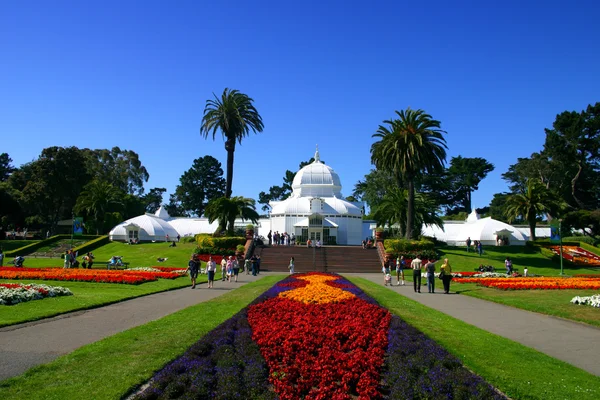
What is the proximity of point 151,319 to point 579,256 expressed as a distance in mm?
44372

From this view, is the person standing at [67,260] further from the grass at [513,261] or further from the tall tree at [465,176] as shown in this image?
the tall tree at [465,176]

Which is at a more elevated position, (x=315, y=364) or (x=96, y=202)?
(x=96, y=202)

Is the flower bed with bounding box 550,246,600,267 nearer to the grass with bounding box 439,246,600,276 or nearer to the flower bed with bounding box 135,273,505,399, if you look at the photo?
the grass with bounding box 439,246,600,276

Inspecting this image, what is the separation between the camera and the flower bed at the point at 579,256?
4319cm

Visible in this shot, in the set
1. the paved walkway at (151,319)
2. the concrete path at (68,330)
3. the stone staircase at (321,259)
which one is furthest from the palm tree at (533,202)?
the concrete path at (68,330)

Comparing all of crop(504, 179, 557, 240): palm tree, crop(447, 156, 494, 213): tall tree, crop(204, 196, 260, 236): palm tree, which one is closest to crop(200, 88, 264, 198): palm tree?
crop(204, 196, 260, 236): palm tree

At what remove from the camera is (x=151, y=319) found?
13.3m

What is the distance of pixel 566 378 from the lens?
766cm

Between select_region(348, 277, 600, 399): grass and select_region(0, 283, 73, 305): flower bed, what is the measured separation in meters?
12.0

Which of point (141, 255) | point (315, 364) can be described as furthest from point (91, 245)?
point (315, 364)

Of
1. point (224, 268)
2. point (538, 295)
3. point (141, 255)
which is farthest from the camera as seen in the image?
point (141, 255)

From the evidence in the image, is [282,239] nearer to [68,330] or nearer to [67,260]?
[67,260]

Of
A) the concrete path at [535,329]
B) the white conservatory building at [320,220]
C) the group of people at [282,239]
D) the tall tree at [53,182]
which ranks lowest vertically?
the concrete path at [535,329]

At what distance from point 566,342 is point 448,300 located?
8.37 metres
